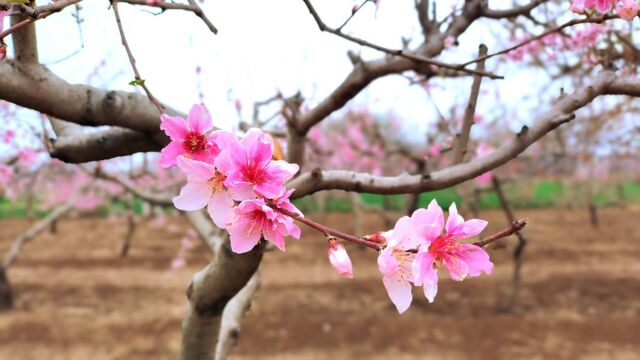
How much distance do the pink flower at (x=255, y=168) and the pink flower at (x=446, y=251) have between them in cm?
22

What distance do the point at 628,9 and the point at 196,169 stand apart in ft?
3.84

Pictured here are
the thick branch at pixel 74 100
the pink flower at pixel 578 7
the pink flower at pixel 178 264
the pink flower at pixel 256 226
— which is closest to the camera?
the pink flower at pixel 256 226

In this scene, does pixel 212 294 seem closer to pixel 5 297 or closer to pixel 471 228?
pixel 471 228

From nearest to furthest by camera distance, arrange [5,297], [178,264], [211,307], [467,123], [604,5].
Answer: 1. [604,5]
2. [467,123]
3. [211,307]
4. [5,297]
5. [178,264]

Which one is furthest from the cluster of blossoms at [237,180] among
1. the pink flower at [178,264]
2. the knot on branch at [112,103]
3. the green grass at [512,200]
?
the green grass at [512,200]

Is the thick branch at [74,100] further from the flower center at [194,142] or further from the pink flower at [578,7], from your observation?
the pink flower at [578,7]

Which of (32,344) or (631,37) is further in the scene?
(32,344)

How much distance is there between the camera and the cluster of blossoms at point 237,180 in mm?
874

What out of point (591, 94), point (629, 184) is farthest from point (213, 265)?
point (629, 184)

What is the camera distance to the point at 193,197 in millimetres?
935

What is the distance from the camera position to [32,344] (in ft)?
19.0

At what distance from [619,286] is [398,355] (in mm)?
4292

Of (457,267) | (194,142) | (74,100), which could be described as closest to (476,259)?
(457,267)

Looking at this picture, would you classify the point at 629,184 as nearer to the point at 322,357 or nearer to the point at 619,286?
the point at 619,286
